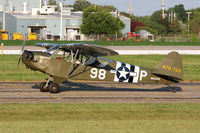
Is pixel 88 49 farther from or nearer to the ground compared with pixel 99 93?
farther from the ground

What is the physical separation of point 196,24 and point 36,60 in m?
105

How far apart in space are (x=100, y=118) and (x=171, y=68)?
21.0ft

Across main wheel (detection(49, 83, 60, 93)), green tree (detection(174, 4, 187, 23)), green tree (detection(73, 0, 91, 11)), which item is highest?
green tree (detection(73, 0, 91, 11))

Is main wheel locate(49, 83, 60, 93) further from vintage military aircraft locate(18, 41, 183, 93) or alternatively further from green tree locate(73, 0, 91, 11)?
green tree locate(73, 0, 91, 11)

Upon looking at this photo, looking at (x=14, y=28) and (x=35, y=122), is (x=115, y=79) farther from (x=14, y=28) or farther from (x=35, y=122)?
(x=14, y=28)

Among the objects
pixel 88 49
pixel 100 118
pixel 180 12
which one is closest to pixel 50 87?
pixel 88 49

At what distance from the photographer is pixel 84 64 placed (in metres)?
18.8

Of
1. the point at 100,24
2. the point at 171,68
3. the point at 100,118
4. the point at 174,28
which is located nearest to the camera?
the point at 100,118

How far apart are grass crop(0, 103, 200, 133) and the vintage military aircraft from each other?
2.86 metres

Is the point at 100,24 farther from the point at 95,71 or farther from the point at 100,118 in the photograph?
the point at 100,118

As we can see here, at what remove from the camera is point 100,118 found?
13.5m

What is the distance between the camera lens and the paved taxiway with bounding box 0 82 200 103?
1711 cm

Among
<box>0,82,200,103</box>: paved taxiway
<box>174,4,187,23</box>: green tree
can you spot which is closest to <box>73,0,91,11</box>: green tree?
<box>174,4,187,23</box>: green tree

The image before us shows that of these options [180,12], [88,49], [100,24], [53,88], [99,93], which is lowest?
[99,93]
